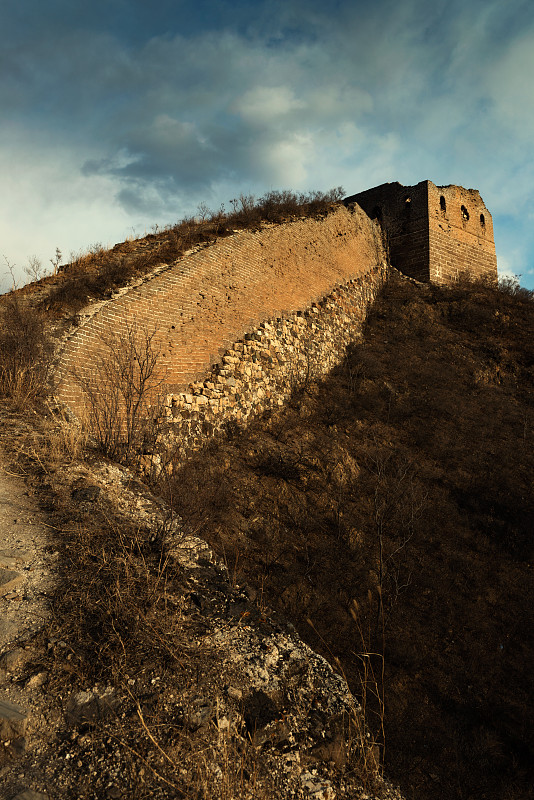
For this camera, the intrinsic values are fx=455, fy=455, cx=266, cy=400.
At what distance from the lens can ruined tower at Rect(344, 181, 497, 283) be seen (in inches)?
635

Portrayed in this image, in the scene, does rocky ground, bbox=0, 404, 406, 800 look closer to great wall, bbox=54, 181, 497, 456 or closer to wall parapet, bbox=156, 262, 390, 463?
great wall, bbox=54, 181, 497, 456

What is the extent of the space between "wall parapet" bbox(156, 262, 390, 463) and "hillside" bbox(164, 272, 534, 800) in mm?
413

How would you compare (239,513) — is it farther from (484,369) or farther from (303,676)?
(484,369)

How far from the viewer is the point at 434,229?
16.2m

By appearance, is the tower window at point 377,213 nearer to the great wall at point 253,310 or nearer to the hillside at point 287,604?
the great wall at point 253,310

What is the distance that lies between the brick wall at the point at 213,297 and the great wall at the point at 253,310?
2 centimetres

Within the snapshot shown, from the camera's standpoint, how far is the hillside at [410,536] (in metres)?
4.14

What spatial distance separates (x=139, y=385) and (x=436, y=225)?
13.6 m

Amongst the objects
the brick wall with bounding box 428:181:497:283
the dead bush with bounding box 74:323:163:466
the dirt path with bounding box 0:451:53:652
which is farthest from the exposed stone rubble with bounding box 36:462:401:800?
the brick wall with bounding box 428:181:497:283

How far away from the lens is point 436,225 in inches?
641

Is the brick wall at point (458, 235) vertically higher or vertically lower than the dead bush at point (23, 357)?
higher

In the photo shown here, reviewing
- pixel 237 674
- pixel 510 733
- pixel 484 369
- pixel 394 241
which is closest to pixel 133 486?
pixel 237 674

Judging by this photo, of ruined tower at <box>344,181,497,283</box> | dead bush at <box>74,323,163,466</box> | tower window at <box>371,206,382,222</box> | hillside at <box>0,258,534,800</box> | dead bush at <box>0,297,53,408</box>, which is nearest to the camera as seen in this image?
hillside at <box>0,258,534,800</box>

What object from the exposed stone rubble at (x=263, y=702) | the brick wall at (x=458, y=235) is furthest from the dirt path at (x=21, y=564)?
the brick wall at (x=458, y=235)
